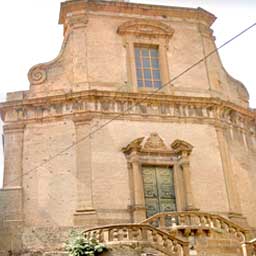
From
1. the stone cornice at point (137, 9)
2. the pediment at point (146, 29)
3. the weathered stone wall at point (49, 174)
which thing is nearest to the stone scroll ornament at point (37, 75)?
the weathered stone wall at point (49, 174)

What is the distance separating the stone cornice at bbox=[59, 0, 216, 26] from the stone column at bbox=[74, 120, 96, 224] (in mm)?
5192

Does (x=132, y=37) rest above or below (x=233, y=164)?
above

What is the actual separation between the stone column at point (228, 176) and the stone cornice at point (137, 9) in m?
5.41

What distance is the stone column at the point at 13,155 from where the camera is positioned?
55.2 feet

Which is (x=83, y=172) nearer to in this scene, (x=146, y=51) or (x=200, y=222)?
(x=200, y=222)

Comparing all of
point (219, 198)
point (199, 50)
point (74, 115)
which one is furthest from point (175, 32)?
point (219, 198)

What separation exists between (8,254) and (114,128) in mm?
5605

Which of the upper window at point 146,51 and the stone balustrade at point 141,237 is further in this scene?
the upper window at point 146,51

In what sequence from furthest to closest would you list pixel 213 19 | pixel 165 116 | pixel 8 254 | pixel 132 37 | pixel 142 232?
pixel 213 19 < pixel 132 37 < pixel 165 116 < pixel 8 254 < pixel 142 232

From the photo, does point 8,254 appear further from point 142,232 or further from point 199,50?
point 199,50

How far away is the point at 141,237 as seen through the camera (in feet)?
42.4

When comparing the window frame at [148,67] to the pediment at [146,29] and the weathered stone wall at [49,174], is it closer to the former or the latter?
the pediment at [146,29]

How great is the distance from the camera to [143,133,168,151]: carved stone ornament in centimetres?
1795

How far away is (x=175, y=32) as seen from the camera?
69.0ft
